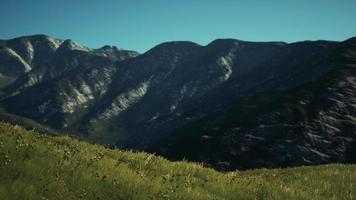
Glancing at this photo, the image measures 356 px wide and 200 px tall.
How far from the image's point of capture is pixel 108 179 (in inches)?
499

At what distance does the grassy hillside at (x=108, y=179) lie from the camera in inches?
444

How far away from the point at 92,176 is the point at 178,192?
8.19 ft

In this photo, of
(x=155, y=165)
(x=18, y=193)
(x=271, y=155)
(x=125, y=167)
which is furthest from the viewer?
(x=271, y=155)

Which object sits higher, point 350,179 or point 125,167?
point 125,167

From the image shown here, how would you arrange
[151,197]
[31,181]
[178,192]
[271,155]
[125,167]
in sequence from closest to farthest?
[31,181], [151,197], [178,192], [125,167], [271,155]

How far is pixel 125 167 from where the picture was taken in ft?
46.8

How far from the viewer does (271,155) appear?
172375mm

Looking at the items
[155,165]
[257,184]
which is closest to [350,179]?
[257,184]

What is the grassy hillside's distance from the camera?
11.3m

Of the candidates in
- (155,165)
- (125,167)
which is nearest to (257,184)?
(155,165)

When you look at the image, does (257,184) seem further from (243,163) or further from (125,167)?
(243,163)

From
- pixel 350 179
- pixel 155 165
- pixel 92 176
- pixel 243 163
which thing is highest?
pixel 92 176

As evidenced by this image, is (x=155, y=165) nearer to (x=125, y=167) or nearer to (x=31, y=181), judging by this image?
(x=125, y=167)

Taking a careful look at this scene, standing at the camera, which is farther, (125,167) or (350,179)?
(350,179)
